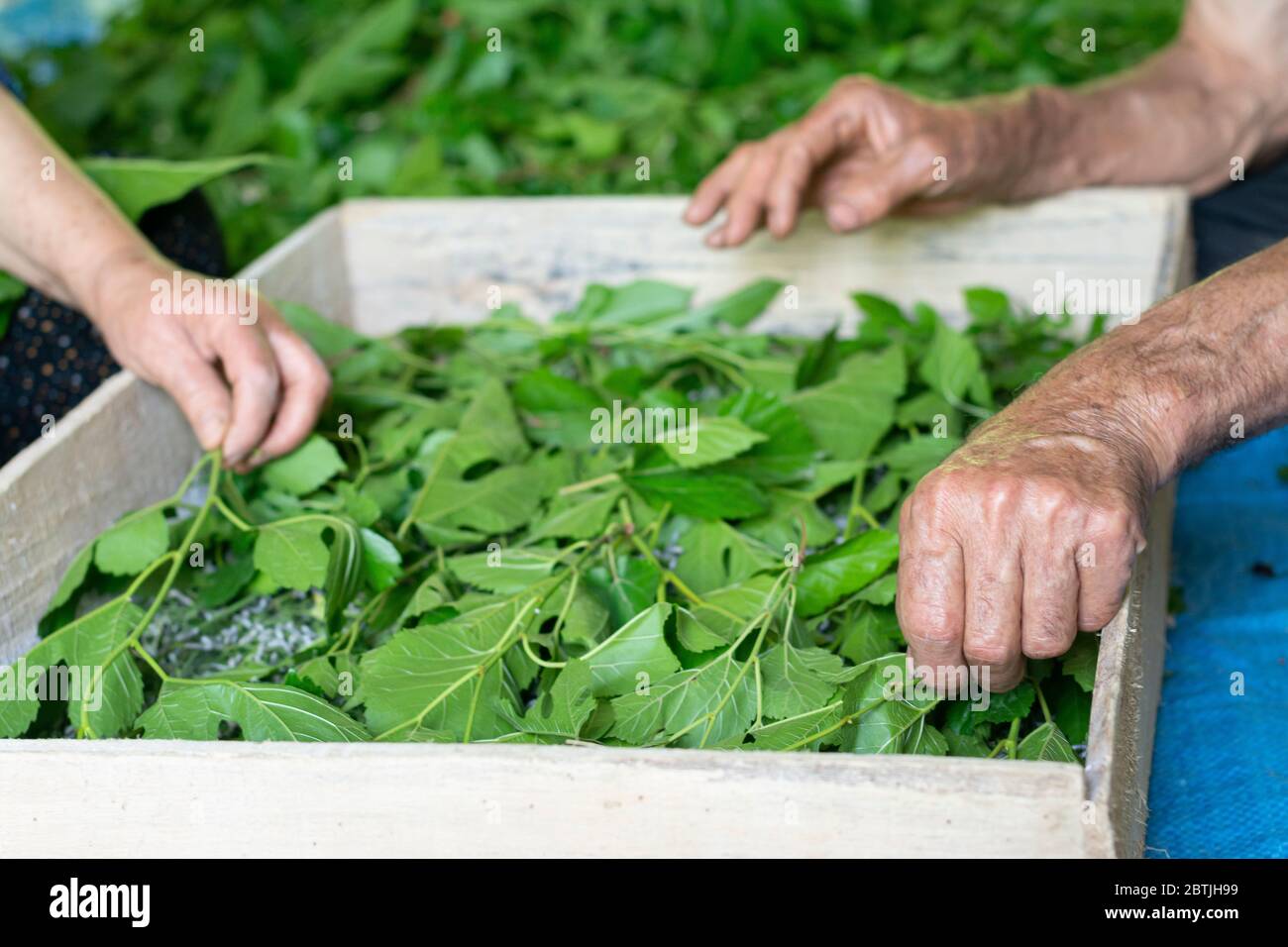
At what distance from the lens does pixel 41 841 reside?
663 millimetres

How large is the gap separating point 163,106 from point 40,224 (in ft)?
3.55

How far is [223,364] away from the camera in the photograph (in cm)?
96

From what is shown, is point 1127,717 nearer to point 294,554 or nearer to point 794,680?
point 794,680

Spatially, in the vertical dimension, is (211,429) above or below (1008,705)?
above

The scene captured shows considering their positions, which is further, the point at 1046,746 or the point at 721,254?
the point at 721,254

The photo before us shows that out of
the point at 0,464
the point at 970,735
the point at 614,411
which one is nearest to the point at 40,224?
the point at 0,464

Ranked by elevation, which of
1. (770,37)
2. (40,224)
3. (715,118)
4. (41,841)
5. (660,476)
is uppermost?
(770,37)

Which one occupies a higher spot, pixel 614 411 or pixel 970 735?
pixel 614 411

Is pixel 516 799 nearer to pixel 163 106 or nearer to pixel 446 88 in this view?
pixel 446 88

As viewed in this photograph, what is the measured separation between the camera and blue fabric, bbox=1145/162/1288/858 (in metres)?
0.82

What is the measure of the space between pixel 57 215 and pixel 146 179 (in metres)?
0.19

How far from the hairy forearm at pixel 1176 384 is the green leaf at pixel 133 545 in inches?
21.0

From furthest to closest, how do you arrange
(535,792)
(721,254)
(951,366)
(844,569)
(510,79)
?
1. (510,79)
2. (721,254)
3. (951,366)
4. (844,569)
5. (535,792)

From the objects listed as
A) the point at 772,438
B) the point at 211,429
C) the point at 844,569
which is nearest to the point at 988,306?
the point at 772,438
